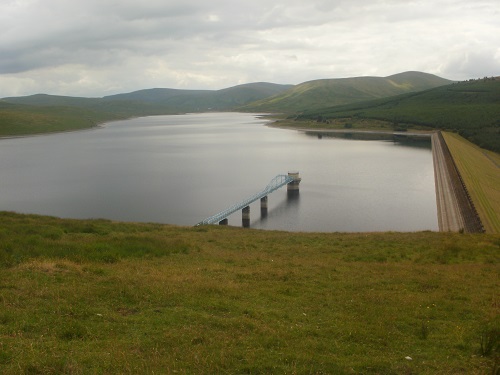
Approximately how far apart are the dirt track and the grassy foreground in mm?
18134

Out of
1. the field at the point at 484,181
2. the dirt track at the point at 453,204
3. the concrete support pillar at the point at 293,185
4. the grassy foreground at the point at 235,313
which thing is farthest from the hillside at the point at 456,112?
the grassy foreground at the point at 235,313

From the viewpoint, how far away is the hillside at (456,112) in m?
109

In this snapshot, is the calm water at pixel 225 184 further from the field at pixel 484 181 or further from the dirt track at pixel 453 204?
the field at pixel 484 181

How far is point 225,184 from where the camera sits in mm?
57688

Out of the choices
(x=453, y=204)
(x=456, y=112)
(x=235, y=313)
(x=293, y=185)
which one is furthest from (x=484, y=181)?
(x=456, y=112)

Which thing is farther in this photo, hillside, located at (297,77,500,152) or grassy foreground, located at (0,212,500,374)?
hillside, located at (297,77,500,152)

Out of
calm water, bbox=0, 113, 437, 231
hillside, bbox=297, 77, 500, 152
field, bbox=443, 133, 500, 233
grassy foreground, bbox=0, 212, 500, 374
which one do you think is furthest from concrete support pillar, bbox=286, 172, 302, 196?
hillside, bbox=297, 77, 500, 152

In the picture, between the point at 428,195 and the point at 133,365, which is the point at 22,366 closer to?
the point at 133,365

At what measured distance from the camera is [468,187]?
45875mm

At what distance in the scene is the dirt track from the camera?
34.7 metres

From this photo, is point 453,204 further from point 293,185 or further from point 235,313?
point 235,313

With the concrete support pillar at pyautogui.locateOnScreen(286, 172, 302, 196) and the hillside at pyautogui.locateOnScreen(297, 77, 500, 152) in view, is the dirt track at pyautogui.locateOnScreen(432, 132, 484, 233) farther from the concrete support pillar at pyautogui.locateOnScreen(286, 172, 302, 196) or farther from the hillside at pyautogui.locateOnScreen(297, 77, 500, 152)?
the hillside at pyautogui.locateOnScreen(297, 77, 500, 152)

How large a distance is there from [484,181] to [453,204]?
13.1 m

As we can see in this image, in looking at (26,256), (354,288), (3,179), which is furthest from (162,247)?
(3,179)
